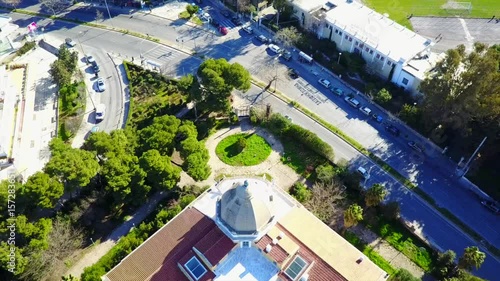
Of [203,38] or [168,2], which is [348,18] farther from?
[168,2]

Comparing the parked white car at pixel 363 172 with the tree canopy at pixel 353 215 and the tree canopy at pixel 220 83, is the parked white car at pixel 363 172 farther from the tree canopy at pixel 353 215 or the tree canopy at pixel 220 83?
the tree canopy at pixel 220 83

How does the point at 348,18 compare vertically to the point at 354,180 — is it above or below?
above

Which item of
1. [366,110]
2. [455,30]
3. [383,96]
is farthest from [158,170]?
[455,30]

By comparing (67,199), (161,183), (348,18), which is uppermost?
(348,18)

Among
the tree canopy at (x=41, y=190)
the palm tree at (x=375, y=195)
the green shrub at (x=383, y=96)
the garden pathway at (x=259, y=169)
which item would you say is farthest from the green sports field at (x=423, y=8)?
the tree canopy at (x=41, y=190)

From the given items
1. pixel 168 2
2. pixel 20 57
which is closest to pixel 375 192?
pixel 168 2
